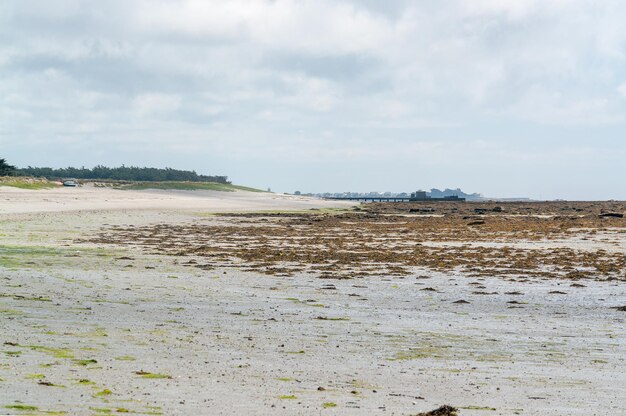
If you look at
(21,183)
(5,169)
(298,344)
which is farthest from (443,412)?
(5,169)

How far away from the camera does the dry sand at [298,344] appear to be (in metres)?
6.58

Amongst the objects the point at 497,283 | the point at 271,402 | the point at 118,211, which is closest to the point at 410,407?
the point at 271,402

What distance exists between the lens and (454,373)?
7766 mm

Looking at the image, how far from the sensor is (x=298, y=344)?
908 cm

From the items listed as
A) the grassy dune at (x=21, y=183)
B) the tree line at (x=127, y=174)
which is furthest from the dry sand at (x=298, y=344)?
the tree line at (x=127, y=174)

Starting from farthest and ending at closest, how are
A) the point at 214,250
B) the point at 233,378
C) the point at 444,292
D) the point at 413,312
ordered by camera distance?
the point at 214,250 → the point at 444,292 → the point at 413,312 → the point at 233,378

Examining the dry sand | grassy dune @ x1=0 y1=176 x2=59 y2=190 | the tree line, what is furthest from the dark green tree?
the dry sand

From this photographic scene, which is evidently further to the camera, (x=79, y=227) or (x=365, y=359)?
(x=79, y=227)

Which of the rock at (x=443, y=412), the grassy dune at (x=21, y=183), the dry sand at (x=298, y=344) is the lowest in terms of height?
the dry sand at (x=298, y=344)

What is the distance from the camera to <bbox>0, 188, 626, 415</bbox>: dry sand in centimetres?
658

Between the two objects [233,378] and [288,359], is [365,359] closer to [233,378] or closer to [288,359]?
[288,359]

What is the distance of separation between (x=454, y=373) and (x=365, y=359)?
1042mm

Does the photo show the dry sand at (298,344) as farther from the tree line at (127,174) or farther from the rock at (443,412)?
the tree line at (127,174)

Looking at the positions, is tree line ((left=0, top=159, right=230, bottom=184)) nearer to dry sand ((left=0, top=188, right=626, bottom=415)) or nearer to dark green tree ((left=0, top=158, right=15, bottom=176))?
dark green tree ((left=0, top=158, right=15, bottom=176))
